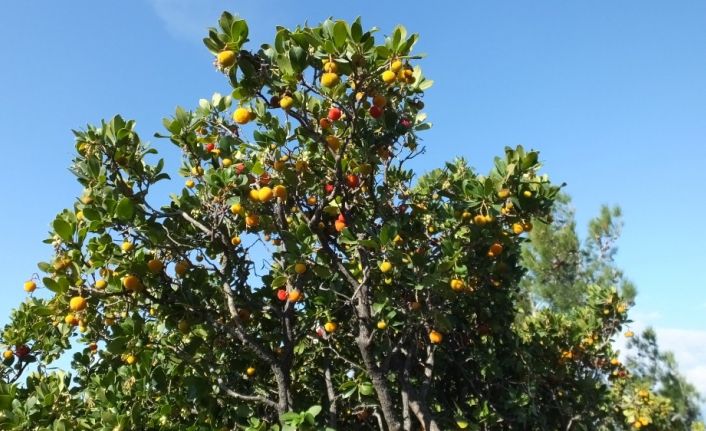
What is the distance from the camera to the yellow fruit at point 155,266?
3.72m

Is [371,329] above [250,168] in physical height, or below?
below

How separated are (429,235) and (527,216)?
0.84 m

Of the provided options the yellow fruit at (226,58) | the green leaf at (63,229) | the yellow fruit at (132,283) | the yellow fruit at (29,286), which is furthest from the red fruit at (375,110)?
the yellow fruit at (29,286)

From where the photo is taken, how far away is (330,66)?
326 cm

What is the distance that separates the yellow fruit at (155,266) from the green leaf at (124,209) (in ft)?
→ 1.21

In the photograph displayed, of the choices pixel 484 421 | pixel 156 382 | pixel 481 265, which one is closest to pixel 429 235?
pixel 481 265

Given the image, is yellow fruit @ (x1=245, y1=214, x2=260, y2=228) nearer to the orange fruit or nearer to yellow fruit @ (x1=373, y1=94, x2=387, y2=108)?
yellow fruit @ (x1=373, y1=94, x2=387, y2=108)

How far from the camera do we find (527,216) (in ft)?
13.6

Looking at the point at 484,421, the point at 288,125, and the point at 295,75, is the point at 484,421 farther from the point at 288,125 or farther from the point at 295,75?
the point at 295,75

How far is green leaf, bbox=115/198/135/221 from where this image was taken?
346cm

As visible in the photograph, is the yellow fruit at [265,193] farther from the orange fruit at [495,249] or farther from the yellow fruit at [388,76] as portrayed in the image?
the orange fruit at [495,249]

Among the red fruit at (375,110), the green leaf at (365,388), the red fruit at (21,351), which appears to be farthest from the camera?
the red fruit at (21,351)

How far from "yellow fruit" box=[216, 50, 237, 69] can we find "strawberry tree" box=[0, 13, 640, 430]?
1 cm

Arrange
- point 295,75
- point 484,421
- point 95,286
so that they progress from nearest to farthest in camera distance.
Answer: point 295,75
point 95,286
point 484,421
